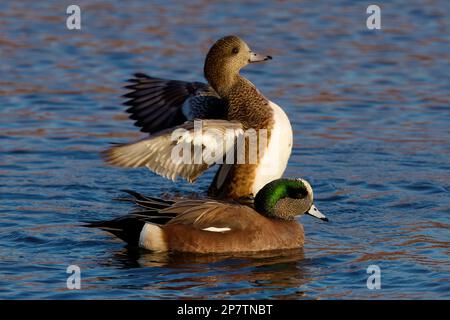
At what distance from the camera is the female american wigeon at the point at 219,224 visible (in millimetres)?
7164

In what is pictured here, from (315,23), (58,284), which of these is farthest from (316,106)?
(58,284)

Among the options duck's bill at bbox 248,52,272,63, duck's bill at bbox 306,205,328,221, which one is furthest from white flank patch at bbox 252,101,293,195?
duck's bill at bbox 248,52,272,63

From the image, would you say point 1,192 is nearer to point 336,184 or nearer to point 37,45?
point 336,184

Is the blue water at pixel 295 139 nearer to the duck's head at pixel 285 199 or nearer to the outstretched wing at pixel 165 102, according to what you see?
the duck's head at pixel 285 199

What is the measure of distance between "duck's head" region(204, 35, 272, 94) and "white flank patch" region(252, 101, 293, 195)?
0.48m

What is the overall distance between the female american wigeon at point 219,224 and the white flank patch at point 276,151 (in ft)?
0.40

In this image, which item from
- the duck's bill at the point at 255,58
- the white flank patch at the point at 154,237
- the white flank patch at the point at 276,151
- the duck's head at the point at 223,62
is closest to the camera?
the white flank patch at the point at 154,237

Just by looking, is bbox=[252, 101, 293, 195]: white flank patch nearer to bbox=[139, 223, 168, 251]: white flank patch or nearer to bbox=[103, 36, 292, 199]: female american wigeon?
bbox=[103, 36, 292, 199]: female american wigeon

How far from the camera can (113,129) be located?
10.4m

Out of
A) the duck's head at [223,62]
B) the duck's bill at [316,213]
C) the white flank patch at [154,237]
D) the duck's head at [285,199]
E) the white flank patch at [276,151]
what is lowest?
the white flank patch at [154,237]

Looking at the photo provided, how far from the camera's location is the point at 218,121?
710 centimetres

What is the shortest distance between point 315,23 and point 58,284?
26.7 ft

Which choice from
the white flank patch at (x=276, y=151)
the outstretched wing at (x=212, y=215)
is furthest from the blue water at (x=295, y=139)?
the white flank patch at (x=276, y=151)

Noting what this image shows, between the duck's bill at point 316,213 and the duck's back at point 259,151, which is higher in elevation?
the duck's back at point 259,151
